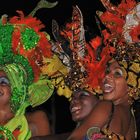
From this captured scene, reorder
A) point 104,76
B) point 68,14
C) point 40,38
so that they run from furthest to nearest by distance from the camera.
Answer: point 68,14 → point 40,38 → point 104,76

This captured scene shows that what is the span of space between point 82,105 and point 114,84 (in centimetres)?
36

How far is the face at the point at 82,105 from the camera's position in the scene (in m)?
4.77

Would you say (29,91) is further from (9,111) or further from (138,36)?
(138,36)

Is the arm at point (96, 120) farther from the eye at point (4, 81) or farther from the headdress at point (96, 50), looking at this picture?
the eye at point (4, 81)

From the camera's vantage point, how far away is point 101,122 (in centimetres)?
427

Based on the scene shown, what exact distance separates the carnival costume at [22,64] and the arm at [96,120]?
2.54ft

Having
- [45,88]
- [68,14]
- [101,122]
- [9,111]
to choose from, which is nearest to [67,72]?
[45,88]

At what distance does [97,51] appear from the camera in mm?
4957

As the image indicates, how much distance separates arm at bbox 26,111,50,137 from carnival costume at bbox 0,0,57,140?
110 mm

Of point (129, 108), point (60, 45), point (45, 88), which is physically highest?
point (60, 45)

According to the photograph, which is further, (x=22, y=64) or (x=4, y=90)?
(x=22, y=64)

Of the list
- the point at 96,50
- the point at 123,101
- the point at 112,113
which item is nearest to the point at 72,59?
the point at 96,50

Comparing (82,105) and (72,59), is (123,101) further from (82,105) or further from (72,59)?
(72,59)

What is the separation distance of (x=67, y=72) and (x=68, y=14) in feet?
13.8
